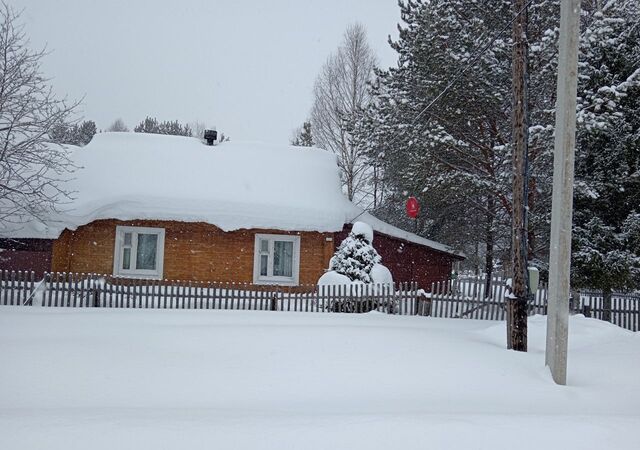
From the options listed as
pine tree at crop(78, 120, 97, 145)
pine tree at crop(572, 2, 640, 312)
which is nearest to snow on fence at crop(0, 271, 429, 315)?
pine tree at crop(572, 2, 640, 312)

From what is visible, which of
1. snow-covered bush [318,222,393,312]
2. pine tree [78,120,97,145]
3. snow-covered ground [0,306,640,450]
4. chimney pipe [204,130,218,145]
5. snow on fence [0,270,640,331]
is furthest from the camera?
pine tree [78,120,97,145]

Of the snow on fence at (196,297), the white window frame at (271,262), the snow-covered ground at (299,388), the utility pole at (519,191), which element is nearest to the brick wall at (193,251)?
the white window frame at (271,262)

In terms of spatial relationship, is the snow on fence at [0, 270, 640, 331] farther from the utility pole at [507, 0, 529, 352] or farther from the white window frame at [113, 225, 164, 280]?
the utility pole at [507, 0, 529, 352]

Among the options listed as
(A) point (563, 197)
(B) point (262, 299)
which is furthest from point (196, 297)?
(A) point (563, 197)

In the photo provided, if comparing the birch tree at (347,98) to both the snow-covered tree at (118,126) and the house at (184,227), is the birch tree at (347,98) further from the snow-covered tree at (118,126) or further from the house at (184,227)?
the snow-covered tree at (118,126)

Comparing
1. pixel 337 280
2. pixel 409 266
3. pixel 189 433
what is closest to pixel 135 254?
pixel 337 280

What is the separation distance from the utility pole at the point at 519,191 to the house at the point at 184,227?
31.5ft

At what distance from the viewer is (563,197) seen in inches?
270

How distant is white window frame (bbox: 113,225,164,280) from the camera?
18.1 m

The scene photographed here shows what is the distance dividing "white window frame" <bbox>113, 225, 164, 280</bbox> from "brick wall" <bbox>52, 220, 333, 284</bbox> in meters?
0.15

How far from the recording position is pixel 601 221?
16.6 metres

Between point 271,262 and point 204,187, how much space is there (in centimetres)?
363

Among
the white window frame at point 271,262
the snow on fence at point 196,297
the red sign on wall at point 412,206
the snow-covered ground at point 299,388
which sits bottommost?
the snow-covered ground at point 299,388

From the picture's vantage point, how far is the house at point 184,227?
17.6 meters
